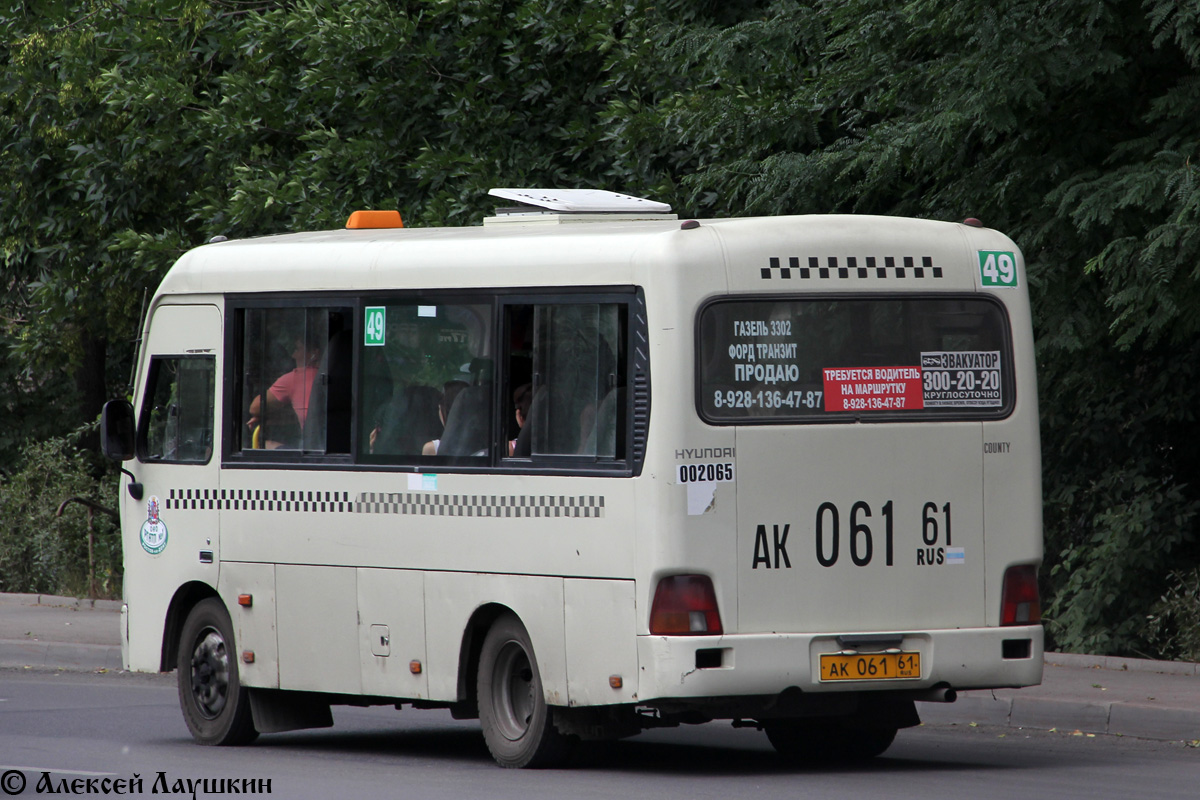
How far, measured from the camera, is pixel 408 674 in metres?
10.6

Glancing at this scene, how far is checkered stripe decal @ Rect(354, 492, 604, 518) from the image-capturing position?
9.63 meters

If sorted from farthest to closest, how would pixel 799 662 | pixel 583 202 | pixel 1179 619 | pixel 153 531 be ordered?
pixel 1179 619 → pixel 153 531 → pixel 583 202 → pixel 799 662

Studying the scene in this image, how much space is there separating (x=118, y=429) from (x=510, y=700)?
340 cm

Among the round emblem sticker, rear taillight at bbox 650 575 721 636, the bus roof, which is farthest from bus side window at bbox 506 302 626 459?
the round emblem sticker

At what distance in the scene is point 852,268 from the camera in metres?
9.77

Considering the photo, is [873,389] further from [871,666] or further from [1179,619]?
[1179,619]

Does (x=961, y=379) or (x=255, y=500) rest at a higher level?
(x=961, y=379)

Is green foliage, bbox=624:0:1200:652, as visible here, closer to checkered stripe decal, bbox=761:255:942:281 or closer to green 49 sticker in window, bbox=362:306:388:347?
checkered stripe decal, bbox=761:255:942:281

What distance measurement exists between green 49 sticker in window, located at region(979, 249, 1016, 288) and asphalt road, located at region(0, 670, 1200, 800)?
245 cm

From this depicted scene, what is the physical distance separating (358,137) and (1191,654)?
895 centimetres

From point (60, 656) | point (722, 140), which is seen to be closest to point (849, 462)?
point (722, 140)

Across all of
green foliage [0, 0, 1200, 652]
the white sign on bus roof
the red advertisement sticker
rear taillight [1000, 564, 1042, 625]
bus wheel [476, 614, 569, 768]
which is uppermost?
green foliage [0, 0, 1200, 652]

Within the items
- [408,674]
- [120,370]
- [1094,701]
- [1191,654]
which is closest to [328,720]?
[408,674]

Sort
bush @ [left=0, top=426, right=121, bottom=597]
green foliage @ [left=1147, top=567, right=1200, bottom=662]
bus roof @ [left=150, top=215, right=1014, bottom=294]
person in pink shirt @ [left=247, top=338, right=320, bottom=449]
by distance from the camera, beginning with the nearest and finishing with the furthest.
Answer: bus roof @ [left=150, top=215, right=1014, bottom=294], person in pink shirt @ [left=247, top=338, right=320, bottom=449], green foliage @ [left=1147, top=567, right=1200, bottom=662], bush @ [left=0, top=426, right=121, bottom=597]
